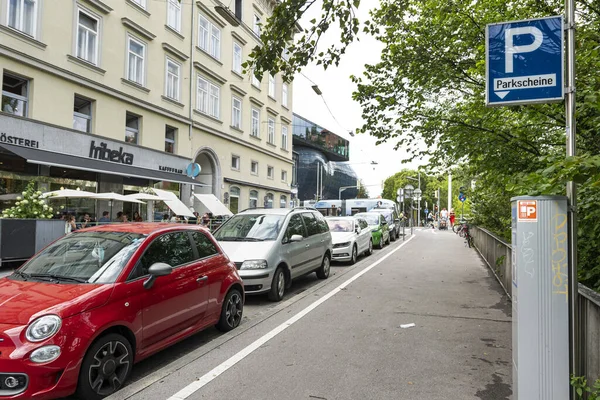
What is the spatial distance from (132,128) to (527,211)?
19052mm

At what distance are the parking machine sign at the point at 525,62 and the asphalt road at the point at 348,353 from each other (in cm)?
277

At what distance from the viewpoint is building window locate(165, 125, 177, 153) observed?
21.9m

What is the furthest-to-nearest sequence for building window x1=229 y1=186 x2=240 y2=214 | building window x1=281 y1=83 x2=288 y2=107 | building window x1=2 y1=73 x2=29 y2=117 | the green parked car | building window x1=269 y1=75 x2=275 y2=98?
building window x1=281 y1=83 x2=288 y2=107, building window x1=269 y1=75 x2=275 y2=98, building window x1=229 y1=186 x2=240 y2=214, the green parked car, building window x1=2 y1=73 x2=29 y2=117

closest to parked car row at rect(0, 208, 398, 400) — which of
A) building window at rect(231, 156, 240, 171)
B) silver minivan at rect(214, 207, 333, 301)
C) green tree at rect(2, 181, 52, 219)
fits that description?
silver minivan at rect(214, 207, 333, 301)

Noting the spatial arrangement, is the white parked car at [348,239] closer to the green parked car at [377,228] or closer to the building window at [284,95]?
the green parked car at [377,228]

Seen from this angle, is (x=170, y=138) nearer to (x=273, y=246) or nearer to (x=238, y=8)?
(x=238, y=8)

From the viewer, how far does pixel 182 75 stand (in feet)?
73.3

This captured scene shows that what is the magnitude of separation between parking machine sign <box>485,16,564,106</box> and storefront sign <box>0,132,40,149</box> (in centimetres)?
1431

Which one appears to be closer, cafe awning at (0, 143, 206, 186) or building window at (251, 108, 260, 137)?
cafe awning at (0, 143, 206, 186)

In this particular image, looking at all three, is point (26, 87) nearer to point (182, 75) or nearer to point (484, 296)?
point (182, 75)

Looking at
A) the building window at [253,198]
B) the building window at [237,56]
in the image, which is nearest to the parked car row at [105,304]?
A: the building window at [253,198]

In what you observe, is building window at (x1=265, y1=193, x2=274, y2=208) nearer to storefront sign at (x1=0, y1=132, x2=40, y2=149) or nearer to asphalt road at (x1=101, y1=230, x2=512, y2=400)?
storefront sign at (x1=0, y1=132, x2=40, y2=149)

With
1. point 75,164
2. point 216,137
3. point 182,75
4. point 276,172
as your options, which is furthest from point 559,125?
point 276,172

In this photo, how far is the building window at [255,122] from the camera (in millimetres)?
30547
